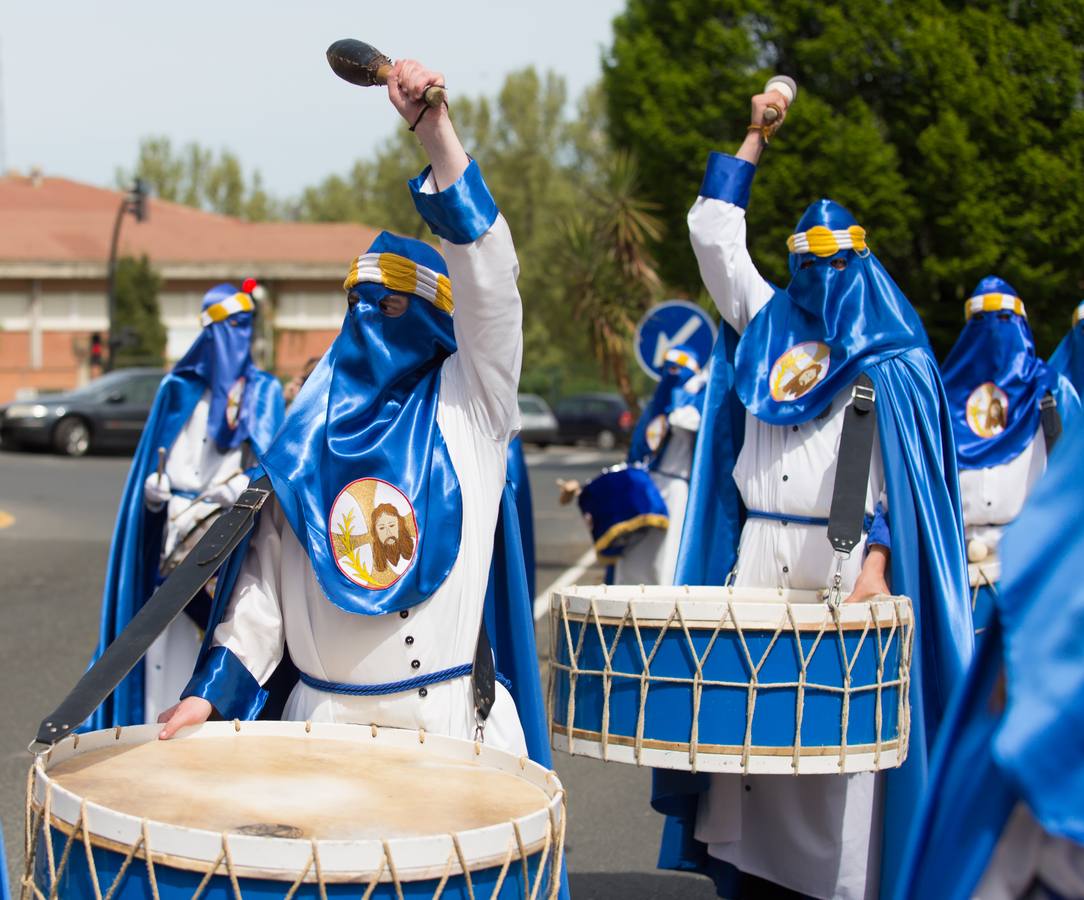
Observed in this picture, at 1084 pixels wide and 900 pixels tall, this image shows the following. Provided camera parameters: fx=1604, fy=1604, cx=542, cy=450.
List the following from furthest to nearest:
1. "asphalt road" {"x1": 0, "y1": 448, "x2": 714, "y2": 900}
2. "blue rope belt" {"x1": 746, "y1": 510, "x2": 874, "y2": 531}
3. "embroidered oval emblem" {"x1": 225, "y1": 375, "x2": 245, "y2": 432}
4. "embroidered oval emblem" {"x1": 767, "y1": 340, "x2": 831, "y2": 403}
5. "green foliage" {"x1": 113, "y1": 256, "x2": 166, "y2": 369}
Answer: "green foliage" {"x1": 113, "y1": 256, "x2": 166, "y2": 369}, "embroidered oval emblem" {"x1": 225, "y1": 375, "x2": 245, "y2": 432}, "asphalt road" {"x1": 0, "y1": 448, "x2": 714, "y2": 900}, "embroidered oval emblem" {"x1": 767, "y1": 340, "x2": 831, "y2": 403}, "blue rope belt" {"x1": 746, "y1": 510, "x2": 874, "y2": 531}

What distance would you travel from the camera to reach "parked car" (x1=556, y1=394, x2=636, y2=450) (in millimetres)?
40094

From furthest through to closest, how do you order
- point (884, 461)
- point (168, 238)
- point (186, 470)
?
point (168, 238) < point (186, 470) < point (884, 461)

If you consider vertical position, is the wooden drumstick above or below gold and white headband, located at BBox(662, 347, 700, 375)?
above

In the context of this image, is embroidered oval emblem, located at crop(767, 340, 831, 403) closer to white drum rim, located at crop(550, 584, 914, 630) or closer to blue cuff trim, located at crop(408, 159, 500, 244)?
white drum rim, located at crop(550, 584, 914, 630)

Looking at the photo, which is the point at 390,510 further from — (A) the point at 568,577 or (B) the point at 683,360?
(A) the point at 568,577

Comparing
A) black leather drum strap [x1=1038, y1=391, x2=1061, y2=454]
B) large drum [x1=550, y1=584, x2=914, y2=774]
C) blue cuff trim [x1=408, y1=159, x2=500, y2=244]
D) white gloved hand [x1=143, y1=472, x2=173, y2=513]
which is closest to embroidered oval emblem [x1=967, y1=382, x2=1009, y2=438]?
black leather drum strap [x1=1038, y1=391, x2=1061, y2=454]

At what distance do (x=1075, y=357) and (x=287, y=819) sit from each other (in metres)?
7.52

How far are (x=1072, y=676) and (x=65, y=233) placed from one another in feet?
187

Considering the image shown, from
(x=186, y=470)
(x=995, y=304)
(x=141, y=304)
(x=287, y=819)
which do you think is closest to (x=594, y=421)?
(x=141, y=304)

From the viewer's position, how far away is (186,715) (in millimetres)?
3227

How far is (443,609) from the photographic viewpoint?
344cm

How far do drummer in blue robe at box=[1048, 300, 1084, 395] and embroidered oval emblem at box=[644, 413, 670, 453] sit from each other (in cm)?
266

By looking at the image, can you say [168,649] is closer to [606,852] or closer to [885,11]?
[606,852]

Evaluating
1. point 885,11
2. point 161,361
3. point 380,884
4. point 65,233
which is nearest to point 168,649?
point 380,884
